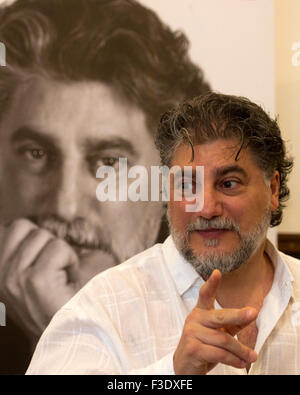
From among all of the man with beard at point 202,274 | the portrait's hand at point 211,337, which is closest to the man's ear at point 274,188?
the man with beard at point 202,274

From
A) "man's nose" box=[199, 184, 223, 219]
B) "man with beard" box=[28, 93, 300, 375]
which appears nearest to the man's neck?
"man with beard" box=[28, 93, 300, 375]

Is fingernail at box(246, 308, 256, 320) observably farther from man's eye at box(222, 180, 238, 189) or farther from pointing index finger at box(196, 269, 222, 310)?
man's eye at box(222, 180, 238, 189)

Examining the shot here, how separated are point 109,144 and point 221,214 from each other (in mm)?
400

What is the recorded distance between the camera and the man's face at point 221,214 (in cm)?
87

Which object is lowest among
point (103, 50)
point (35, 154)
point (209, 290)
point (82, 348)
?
point (82, 348)

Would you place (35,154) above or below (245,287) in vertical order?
above

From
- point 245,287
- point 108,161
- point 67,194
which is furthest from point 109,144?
point 245,287

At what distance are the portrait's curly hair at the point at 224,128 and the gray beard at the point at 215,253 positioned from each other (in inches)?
4.7

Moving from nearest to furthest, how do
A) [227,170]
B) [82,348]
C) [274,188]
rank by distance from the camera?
[82,348] → [227,170] → [274,188]

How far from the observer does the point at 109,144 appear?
1.18 meters

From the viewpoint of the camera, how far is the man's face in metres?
0.87

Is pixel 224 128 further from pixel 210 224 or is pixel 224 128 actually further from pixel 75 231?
pixel 75 231

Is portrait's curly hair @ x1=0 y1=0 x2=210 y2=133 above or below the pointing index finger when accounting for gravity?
above
